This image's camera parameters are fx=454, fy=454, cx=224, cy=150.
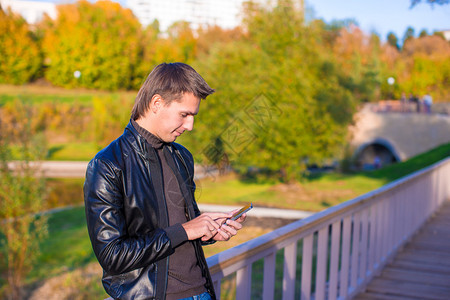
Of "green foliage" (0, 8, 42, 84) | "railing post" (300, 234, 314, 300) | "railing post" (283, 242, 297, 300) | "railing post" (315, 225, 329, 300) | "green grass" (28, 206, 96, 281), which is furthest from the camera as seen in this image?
"green foliage" (0, 8, 42, 84)

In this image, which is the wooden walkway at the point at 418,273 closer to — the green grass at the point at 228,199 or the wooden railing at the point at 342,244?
the wooden railing at the point at 342,244

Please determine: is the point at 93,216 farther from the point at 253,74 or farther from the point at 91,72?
the point at 91,72

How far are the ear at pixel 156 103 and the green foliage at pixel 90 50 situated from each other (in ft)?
81.7

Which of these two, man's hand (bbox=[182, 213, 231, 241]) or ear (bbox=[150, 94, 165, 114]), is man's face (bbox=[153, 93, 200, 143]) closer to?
ear (bbox=[150, 94, 165, 114])

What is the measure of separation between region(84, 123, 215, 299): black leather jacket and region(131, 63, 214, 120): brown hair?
0.14 metres

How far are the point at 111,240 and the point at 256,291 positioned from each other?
691cm

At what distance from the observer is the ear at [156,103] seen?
1.45m

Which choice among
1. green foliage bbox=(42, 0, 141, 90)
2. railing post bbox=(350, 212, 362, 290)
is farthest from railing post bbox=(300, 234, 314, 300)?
green foliage bbox=(42, 0, 141, 90)

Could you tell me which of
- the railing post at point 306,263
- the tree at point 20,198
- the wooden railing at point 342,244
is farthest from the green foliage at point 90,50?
the railing post at point 306,263

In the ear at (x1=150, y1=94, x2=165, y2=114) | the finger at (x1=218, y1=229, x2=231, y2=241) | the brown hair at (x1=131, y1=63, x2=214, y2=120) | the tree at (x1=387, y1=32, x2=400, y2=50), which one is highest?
the tree at (x1=387, y1=32, x2=400, y2=50)

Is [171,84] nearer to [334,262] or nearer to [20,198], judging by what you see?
[334,262]

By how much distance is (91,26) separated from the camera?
29.1 m

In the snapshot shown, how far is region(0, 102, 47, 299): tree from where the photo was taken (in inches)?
361

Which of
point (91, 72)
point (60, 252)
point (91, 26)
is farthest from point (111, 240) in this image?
point (91, 26)
